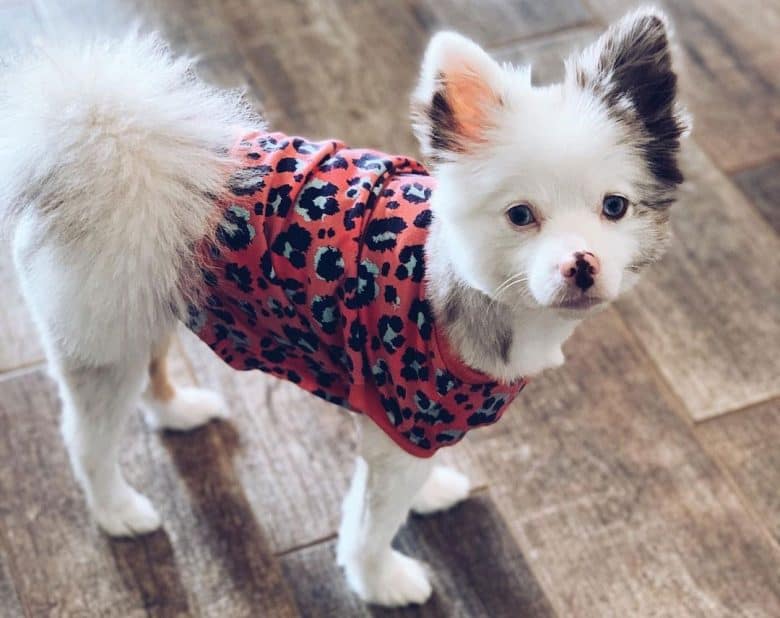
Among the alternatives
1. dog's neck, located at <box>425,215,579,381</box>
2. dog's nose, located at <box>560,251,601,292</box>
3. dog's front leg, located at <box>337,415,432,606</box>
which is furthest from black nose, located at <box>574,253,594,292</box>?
dog's front leg, located at <box>337,415,432,606</box>

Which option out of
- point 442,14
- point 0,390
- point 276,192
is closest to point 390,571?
point 276,192

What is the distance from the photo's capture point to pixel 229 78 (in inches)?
85.2

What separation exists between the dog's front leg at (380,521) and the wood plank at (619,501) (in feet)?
0.71

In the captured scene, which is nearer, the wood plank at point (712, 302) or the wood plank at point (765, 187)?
the wood plank at point (712, 302)

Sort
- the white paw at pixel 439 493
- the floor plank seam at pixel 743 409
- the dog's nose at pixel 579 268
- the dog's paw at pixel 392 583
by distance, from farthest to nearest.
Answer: the floor plank seam at pixel 743 409
the white paw at pixel 439 493
the dog's paw at pixel 392 583
the dog's nose at pixel 579 268

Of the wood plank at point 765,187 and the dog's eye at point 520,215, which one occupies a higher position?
the dog's eye at point 520,215

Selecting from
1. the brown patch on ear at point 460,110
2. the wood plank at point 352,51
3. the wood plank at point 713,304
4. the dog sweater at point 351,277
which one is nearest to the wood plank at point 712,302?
the wood plank at point 713,304

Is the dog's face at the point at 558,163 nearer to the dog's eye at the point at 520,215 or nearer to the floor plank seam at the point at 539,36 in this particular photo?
the dog's eye at the point at 520,215

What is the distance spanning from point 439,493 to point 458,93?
0.76 meters

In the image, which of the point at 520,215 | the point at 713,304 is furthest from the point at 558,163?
the point at 713,304

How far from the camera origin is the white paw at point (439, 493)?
1549 mm

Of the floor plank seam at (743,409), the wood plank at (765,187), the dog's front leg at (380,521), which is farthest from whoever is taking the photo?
the wood plank at (765,187)

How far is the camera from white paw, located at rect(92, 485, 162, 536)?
151 centimetres

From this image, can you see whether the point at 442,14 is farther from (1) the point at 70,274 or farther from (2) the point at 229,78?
(1) the point at 70,274
